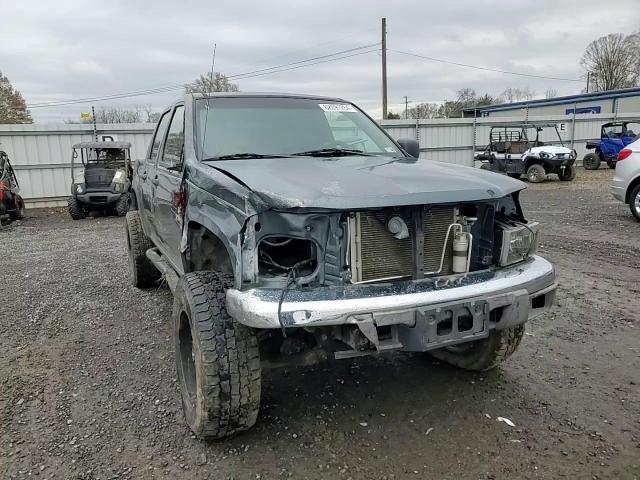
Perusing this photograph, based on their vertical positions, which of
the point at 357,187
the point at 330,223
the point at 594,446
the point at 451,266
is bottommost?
the point at 594,446

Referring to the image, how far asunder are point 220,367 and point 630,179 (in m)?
8.85

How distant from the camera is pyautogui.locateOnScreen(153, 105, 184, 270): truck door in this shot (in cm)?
362

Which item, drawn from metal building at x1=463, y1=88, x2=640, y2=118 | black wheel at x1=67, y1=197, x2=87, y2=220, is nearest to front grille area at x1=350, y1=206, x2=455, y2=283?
black wheel at x1=67, y1=197, x2=87, y2=220

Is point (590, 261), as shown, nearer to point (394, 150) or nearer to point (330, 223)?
point (394, 150)

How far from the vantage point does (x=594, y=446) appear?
8.99 ft

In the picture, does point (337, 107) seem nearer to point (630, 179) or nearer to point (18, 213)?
point (630, 179)

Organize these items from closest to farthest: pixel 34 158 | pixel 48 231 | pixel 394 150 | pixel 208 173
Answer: pixel 208 173
pixel 394 150
pixel 48 231
pixel 34 158

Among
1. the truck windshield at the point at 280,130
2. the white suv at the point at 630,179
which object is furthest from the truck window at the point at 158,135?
the white suv at the point at 630,179

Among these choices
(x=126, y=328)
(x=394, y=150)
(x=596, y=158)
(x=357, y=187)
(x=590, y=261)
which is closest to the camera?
(x=357, y=187)

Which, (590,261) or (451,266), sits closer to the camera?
(451,266)

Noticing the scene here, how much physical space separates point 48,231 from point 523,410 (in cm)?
1069

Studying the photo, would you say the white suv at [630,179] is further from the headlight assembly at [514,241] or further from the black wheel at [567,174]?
the black wheel at [567,174]

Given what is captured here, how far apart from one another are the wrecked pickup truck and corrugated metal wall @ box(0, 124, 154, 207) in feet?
44.6

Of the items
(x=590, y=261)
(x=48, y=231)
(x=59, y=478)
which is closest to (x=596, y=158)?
(x=590, y=261)
